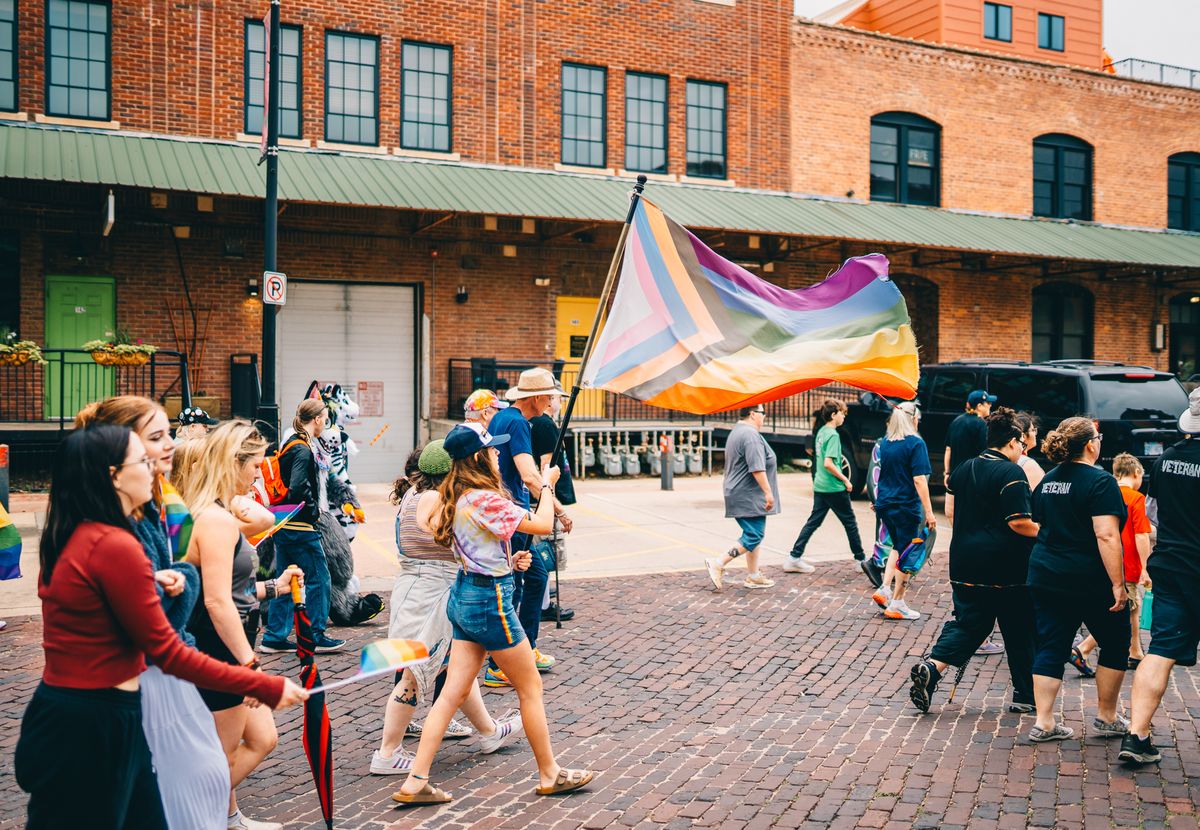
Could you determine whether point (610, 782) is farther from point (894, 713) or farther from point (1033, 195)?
point (1033, 195)

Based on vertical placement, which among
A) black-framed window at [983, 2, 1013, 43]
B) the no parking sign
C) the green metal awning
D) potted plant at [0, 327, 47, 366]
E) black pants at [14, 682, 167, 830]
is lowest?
black pants at [14, 682, 167, 830]

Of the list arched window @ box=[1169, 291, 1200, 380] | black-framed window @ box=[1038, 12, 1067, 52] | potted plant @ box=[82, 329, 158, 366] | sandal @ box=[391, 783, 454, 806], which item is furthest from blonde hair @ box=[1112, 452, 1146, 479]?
black-framed window @ box=[1038, 12, 1067, 52]

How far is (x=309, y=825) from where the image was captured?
4598mm

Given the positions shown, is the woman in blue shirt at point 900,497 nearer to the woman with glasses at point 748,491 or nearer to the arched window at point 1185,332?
the woman with glasses at point 748,491

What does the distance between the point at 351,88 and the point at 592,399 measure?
23.8 feet

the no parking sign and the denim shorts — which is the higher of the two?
the no parking sign

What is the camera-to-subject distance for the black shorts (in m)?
5.14

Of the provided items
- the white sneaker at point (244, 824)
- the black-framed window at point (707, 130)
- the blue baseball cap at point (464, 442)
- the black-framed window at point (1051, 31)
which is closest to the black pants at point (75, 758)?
the white sneaker at point (244, 824)

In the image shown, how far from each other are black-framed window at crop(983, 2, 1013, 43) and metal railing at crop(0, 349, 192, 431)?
25067mm

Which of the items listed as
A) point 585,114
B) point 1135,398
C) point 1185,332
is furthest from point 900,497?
point 1185,332

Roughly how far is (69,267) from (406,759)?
574 inches

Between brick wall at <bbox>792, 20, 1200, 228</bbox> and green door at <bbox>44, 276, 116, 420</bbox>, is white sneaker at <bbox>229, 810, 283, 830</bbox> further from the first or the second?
brick wall at <bbox>792, 20, 1200, 228</bbox>

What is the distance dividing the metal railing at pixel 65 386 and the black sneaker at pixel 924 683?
43.3 ft

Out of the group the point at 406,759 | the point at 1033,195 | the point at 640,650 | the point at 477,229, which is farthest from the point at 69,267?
the point at 1033,195
